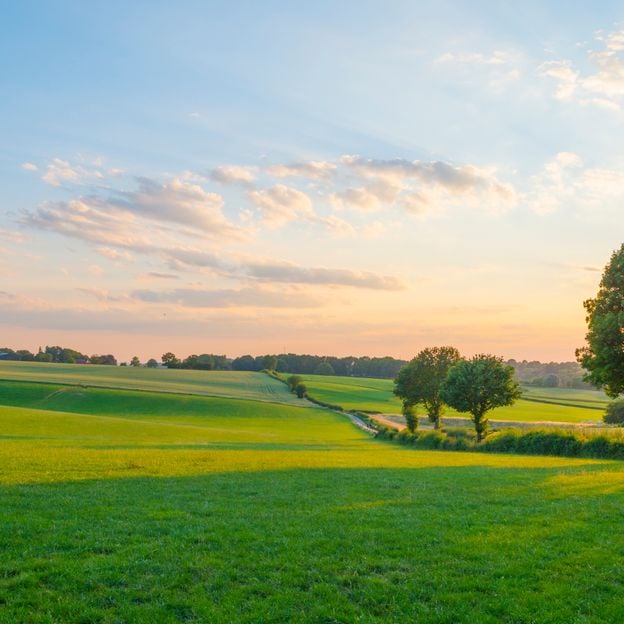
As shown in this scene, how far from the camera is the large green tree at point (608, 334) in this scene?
115 feet

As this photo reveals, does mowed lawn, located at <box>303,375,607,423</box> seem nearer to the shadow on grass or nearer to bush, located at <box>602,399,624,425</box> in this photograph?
bush, located at <box>602,399,624,425</box>

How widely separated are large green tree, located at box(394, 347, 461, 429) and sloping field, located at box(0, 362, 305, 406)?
36428mm

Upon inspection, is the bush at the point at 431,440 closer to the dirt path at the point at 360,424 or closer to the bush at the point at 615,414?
the dirt path at the point at 360,424

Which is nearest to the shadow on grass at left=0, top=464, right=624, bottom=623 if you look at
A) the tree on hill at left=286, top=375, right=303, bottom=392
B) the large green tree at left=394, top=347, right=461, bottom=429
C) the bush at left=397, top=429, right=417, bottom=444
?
the bush at left=397, top=429, right=417, bottom=444

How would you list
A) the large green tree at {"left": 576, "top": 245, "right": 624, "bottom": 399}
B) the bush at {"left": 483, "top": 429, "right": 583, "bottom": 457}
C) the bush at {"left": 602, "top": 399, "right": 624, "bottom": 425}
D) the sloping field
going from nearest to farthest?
the large green tree at {"left": 576, "top": 245, "right": 624, "bottom": 399}, the bush at {"left": 483, "top": 429, "right": 583, "bottom": 457}, the bush at {"left": 602, "top": 399, "right": 624, "bottom": 425}, the sloping field

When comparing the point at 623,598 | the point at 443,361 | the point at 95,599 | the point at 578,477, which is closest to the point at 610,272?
the point at 578,477

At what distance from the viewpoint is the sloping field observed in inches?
4665

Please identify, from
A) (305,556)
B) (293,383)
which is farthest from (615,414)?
(305,556)

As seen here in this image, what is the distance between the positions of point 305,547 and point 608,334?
28755 millimetres

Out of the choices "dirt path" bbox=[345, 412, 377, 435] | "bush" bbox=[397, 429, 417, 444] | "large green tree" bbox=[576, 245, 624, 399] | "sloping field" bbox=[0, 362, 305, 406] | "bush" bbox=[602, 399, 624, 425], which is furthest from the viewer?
"sloping field" bbox=[0, 362, 305, 406]

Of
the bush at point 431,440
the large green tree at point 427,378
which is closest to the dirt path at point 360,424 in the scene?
the large green tree at point 427,378

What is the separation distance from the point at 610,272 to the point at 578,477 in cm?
1582

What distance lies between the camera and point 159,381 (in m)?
139

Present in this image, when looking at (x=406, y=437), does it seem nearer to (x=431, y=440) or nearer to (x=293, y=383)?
(x=431, y=440)
